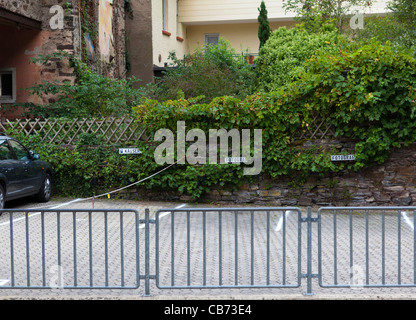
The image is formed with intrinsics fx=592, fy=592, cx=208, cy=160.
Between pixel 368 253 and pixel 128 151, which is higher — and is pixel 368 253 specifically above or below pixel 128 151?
below

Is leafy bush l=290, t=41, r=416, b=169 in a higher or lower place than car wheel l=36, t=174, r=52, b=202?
higher

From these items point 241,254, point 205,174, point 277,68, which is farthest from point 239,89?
point 241,254

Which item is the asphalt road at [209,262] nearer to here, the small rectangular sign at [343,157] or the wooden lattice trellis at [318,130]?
the small rectangular sign at [343,157]

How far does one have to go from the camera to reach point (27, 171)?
12.9 meters

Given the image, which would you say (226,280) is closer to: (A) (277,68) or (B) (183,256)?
(B) (183,256)

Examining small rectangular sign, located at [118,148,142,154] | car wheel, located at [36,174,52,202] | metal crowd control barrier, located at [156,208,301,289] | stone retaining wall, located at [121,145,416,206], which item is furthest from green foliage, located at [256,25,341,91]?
metal crowd control barrier, located at [156,208,301,289]

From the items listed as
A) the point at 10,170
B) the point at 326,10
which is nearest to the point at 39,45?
the point at 10,170

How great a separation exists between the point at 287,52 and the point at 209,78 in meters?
2.77

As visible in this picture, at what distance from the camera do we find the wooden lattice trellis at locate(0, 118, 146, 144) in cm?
1441

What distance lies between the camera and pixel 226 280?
21.9 ft

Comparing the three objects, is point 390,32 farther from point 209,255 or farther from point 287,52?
point 209,255

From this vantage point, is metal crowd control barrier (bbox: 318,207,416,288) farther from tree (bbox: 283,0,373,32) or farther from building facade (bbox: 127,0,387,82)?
building facade (bbox: 127,0,387,82)

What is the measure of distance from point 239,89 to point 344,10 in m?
6.37

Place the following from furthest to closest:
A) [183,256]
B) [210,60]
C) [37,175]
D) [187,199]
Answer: [210,60] → [187,199] → [37,175] → [183,256]
